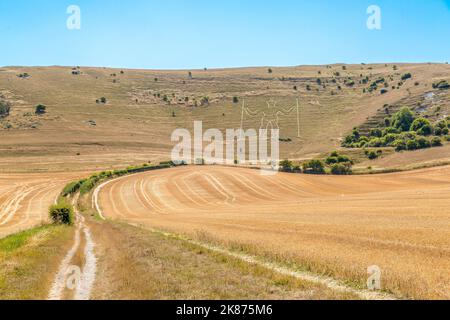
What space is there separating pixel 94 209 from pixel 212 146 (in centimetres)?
8208

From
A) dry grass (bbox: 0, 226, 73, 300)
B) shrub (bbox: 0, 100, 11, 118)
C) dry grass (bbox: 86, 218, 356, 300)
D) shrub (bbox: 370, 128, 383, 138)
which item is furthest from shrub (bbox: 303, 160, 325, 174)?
shrub (bbox: 0, 100, 11, 118)

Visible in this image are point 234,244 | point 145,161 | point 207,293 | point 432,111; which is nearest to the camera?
point 207,293

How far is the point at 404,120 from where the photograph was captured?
134125 millimetres

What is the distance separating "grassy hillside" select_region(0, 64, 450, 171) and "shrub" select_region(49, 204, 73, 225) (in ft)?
213

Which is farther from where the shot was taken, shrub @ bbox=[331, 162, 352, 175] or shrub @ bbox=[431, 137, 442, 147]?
shrub @ bbox=[431, 137, 442, 147]

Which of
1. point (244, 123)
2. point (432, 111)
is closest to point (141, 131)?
point (244, 123)

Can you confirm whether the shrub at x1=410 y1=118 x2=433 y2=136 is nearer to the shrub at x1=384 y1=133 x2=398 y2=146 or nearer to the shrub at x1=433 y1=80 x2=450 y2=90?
the shrub at x1=384 y1=133 x2=398 y2=146

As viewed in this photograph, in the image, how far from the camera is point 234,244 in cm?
2192

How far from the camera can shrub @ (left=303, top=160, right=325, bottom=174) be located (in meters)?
92.1

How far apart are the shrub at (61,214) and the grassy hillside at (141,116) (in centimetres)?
6480

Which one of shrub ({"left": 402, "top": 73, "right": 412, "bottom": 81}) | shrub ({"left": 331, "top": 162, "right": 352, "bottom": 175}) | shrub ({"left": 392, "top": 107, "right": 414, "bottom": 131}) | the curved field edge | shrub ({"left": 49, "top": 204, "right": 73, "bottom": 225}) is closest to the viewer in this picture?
the curved field edge

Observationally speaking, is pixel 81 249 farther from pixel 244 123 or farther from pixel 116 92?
pixel 116 92

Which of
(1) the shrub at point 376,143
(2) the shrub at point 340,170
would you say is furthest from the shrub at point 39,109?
(1) the shrub at point 376,143

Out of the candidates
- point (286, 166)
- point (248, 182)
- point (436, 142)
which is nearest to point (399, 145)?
point (436, 142)
